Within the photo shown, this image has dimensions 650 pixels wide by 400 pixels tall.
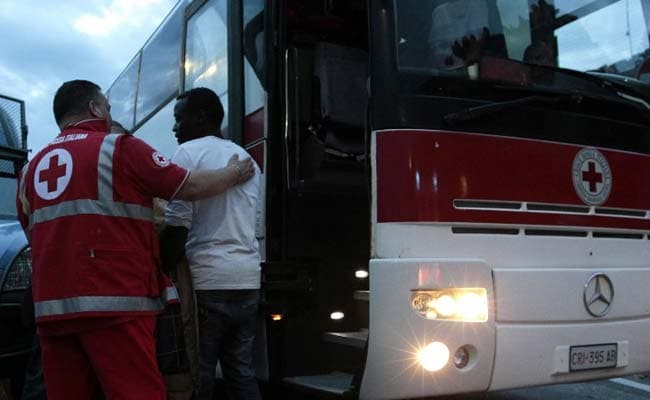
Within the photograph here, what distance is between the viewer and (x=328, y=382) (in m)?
3.50

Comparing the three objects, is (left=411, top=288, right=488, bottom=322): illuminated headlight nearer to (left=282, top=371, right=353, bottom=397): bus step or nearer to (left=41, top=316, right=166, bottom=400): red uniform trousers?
(left=282, top=371, right=353, bottom=397): bus step

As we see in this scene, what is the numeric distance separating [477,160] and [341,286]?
4.43ft

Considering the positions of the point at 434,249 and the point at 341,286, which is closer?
the point at 434,249

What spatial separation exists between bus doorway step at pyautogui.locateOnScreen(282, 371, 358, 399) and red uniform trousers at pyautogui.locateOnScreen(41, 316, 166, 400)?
1.01m

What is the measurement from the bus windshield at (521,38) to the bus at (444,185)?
0.04 ft

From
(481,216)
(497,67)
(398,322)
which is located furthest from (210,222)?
(497,67)

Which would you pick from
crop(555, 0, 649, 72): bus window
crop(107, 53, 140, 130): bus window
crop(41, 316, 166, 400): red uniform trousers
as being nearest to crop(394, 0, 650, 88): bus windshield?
crop(555, 0, 649, 72): bus window

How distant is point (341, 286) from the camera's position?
411cm

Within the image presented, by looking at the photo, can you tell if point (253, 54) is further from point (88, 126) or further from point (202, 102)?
point (88, 126)

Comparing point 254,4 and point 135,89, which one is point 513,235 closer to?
point 254,4

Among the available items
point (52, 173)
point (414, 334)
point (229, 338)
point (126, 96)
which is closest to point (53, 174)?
point (52, 173)

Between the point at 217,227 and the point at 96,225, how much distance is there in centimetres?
74

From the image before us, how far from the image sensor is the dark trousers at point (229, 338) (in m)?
3.07

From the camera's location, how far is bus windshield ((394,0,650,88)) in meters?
3.29
